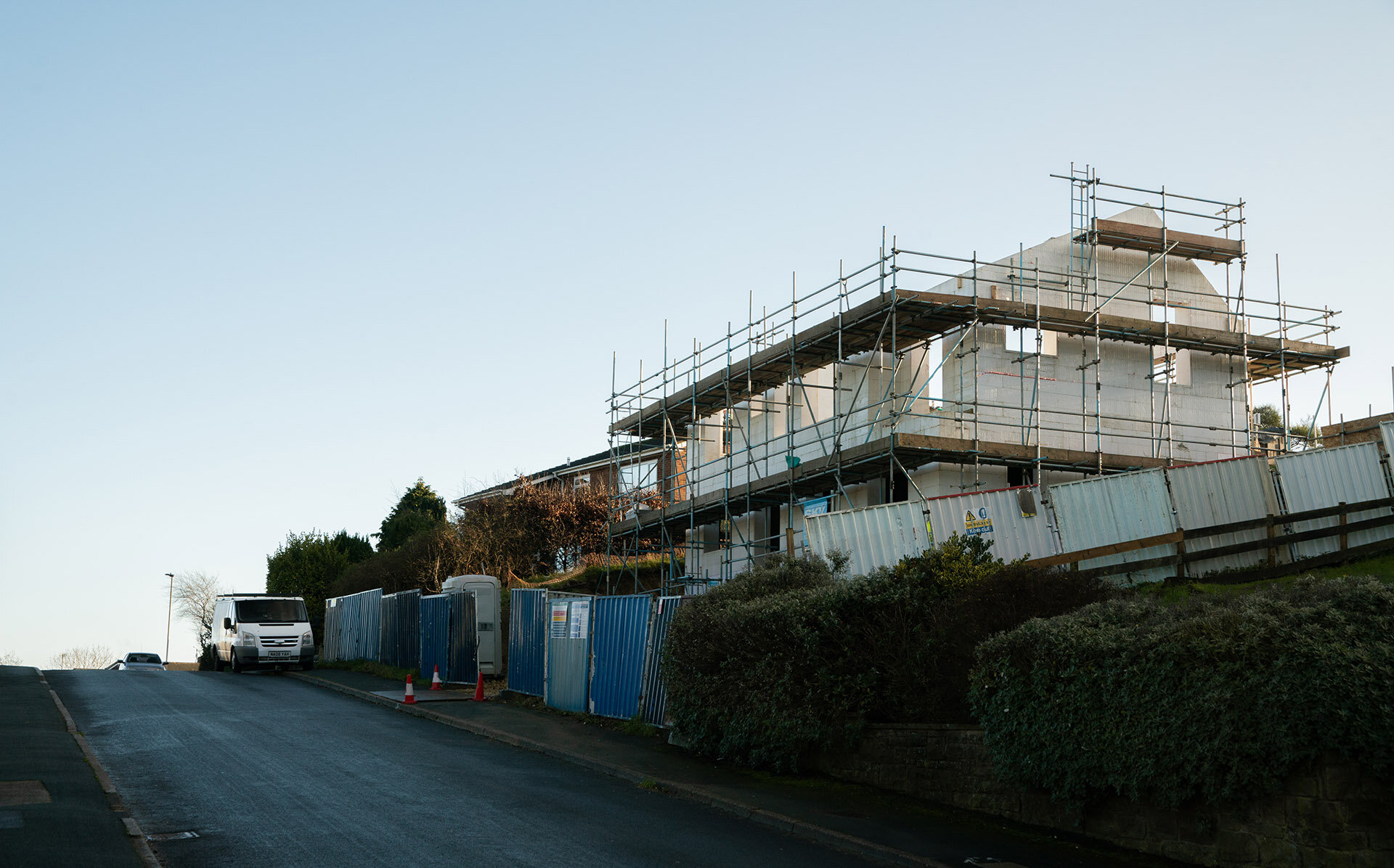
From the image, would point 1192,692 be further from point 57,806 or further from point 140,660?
point 140,660

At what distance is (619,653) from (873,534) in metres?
4.60

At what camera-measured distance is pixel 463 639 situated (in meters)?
24.7

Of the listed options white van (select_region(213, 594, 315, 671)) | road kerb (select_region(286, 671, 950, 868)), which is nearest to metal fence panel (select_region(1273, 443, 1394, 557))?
road kerb (select_region(286, 671, 950, 868))

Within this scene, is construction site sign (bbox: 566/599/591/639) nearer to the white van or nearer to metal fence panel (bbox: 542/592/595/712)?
metal fence panel (bbox: 542/592/595/712)

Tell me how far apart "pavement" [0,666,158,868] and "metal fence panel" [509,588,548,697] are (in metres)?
7.59

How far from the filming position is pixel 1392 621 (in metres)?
7.42

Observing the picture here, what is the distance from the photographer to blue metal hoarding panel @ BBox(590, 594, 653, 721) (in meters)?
17.1

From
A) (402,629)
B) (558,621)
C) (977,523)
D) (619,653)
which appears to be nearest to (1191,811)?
(619,653)

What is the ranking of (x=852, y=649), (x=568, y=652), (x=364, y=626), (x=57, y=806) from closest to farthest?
(x=57, y=806), (x=852, y=649), (x=568, y=652), (x=364, y=626)

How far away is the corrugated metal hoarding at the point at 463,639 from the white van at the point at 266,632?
20.4 feet

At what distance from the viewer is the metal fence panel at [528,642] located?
20.8 m

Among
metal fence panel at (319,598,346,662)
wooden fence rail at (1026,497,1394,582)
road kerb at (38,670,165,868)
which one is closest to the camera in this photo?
road kerb at (38,670,165,868)

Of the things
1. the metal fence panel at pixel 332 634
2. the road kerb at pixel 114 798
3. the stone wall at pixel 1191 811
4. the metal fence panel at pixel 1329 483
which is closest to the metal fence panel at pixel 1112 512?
the metal fence panel at pixel 1329 483

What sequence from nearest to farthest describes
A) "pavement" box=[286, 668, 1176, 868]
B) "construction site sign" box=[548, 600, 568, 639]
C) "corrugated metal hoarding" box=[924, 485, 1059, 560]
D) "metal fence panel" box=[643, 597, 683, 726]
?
1. "pavement" box=[286, 668, 1176, 868]
2. "metal fence panel" box=[643, 597, 683, 726]
3. "corrugated metal hoarding" box=[924, 485, 1059, 560]
4. "construction site sign" box=[548, 600, 568, 639]
